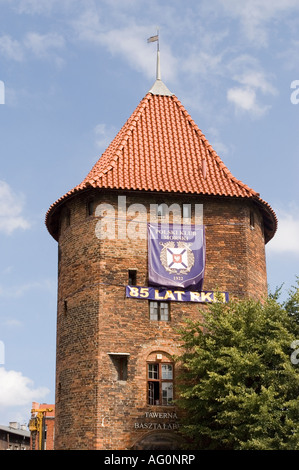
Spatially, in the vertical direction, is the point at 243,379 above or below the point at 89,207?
below

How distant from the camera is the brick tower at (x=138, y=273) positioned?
3020cm

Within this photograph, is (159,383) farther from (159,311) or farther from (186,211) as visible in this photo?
(186,211)

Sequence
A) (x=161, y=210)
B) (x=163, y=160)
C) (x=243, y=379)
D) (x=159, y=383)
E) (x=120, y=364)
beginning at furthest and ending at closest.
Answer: (x=163, y=160) → (x=161, y=210) → (x=120, y=364) → (x=159, y=383) → (x=243, y=379)

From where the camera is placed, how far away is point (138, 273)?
3200 cm

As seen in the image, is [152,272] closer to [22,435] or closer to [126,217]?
[126,217]

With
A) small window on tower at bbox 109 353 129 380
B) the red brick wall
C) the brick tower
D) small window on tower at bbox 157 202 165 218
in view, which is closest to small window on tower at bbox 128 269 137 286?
the brick tower

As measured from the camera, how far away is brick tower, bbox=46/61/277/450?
3020 cm

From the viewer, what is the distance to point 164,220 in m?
32.9

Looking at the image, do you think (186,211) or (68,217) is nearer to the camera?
(186,211)

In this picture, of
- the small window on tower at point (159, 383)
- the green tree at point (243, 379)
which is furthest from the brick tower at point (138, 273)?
the green tree at point (243, 379)

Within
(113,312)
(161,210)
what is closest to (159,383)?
(113,312)

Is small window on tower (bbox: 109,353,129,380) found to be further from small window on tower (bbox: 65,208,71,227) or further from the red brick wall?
small window on tower (bbox: 65,208,71,227)

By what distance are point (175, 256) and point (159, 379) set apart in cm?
499

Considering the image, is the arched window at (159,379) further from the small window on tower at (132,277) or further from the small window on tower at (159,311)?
the small window on tower at (132,277)
